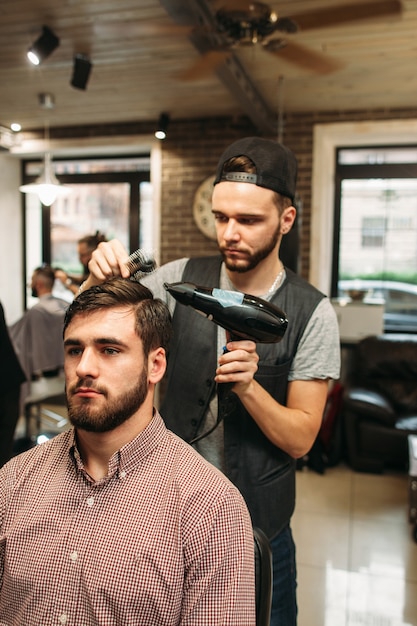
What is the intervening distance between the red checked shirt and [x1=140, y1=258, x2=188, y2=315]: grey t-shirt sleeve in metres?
0.44

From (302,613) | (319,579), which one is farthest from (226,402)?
(319,579)

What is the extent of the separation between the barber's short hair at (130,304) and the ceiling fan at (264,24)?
1.60m

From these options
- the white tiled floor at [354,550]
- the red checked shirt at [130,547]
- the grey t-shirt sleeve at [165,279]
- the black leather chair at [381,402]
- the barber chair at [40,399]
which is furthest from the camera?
the barber chair at [40,399]

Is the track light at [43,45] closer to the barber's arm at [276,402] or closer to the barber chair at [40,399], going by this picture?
the barber chair at [40,399]

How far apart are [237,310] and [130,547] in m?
0.48

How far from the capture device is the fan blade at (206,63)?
8.88 feet

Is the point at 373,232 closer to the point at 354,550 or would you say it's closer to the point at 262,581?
the point at 354,550

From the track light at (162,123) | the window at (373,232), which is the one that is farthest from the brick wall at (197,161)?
the window at (373,232)

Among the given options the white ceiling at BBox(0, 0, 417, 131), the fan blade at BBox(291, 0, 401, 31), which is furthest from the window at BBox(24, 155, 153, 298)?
the fan blade at BBox(291, 0, 401, 31)

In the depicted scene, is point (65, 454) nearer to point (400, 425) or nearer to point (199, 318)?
point (199, 318)

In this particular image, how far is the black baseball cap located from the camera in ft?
3.92

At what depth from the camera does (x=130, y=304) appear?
3.62 feet

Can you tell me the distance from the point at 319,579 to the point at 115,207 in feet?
14.2

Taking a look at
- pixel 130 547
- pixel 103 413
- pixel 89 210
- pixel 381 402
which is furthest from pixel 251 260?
pixel 89 210
